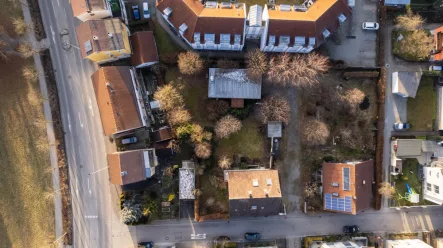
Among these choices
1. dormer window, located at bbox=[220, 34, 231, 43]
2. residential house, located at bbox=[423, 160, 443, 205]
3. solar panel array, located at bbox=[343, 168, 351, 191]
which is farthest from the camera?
residential house, located at bbox=[423, 160, 443, 205]

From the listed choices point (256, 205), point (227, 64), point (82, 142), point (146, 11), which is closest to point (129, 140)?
point (82, 142)

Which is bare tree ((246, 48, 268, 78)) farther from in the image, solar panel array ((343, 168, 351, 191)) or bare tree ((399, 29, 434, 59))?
bare tree ((399, 29, 434, 59))

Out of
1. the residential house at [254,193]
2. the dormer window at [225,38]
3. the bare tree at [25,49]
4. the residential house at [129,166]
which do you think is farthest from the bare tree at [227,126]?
the bare tree at [25,49]

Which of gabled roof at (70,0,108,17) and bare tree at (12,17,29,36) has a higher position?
gabled roof at (70,0,108,17)

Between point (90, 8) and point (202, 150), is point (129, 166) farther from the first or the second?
point (90, 8)

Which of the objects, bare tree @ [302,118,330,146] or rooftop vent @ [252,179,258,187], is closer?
rooftop vent @ [252,179,258,187]

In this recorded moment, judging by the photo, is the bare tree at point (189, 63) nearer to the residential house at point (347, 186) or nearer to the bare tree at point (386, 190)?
the residential house at point (347, 186)

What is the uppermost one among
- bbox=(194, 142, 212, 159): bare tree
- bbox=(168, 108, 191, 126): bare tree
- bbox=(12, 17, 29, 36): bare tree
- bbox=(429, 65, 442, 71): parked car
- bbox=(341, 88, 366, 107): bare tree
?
bbox=(12, 17, 29, 36): bare tree

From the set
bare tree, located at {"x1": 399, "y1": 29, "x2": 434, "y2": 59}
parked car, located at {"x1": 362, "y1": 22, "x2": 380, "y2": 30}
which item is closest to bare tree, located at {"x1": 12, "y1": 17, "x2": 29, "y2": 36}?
parked car, located at {"x1": 362, "y1": 22, "x2": 380, "y2": 30}
